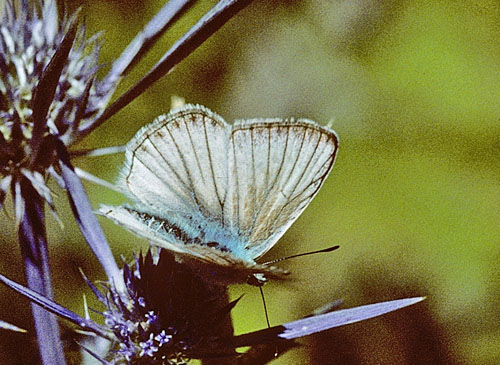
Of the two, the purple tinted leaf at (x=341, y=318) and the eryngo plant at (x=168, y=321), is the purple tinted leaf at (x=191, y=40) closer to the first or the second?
the eryngo plant at (x=168, y=321)

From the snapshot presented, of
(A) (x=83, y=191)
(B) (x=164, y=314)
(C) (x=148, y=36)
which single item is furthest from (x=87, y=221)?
(C) (x=148, y=36)

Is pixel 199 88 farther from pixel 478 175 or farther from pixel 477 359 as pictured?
pixel 477 359

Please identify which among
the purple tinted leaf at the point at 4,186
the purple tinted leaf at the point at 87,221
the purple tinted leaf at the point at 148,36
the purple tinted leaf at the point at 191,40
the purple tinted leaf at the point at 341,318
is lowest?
the purple tinted leaf at the point at 341,318

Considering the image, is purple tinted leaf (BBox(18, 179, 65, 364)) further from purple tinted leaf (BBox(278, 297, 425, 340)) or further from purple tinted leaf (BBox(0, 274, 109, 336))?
purple tinted leaf (BBox(278, 297, 425, 340))

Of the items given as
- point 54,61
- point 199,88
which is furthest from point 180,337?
point 199,88

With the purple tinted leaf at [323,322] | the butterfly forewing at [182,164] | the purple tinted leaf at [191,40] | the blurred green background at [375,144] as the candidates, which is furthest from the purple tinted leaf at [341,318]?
the blurred green background at [375,144]

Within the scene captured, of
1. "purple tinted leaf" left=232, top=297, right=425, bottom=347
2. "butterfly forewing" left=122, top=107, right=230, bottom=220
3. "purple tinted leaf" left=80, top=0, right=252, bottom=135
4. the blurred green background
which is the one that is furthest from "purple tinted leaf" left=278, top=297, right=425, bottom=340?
the blurred green background

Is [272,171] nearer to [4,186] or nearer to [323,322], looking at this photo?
[323,322]
